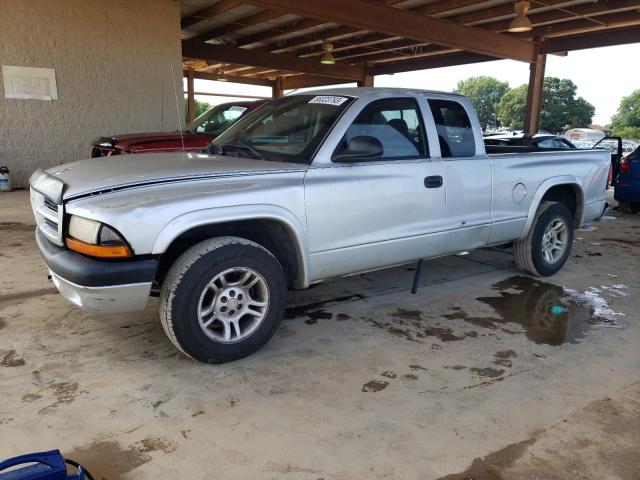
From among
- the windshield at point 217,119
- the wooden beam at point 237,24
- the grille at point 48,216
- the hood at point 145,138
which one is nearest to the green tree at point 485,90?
the wooden beam at point 237,24

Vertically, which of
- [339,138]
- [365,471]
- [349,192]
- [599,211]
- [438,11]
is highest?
[438,11]

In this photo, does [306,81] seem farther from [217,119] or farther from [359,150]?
[359,150]

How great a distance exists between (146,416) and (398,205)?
2262 mm

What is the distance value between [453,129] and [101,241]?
302 cm

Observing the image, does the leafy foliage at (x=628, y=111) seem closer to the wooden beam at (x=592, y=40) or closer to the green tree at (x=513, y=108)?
the green tree at (x=513, y=108)

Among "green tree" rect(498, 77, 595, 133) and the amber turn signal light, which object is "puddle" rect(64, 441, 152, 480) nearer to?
the amber turn signal light

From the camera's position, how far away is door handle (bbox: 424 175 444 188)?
4.06 metres

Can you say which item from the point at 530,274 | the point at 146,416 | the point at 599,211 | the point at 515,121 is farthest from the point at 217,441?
the point at 515,121

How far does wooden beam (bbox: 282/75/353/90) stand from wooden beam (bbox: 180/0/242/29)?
10754 mm

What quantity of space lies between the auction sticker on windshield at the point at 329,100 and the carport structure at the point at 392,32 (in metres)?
6.95

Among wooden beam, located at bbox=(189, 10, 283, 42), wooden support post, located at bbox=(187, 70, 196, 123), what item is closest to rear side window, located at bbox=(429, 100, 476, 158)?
wooden beam, located at bbox=(189, 10, 283, 42)

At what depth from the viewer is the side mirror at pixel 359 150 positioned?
356cm

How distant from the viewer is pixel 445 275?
17.8ft

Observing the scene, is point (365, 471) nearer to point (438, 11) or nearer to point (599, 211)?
point (599, 211)
